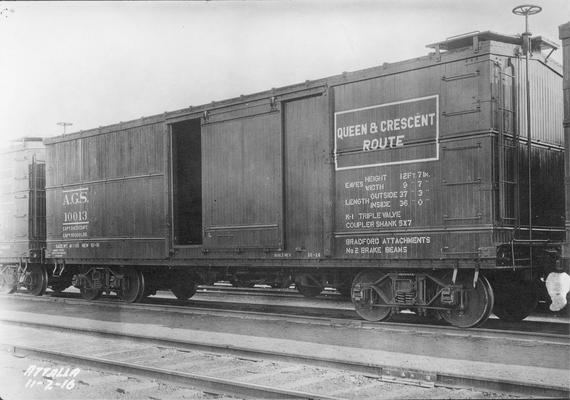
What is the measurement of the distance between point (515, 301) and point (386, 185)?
9.35ft

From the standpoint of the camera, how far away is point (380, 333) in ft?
30.2

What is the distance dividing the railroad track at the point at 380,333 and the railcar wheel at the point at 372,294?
0.32 m

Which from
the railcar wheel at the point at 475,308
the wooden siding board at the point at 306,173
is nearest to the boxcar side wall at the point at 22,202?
the wooden siding board at the point at 306,173

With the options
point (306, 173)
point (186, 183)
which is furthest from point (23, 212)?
point (306, 173)

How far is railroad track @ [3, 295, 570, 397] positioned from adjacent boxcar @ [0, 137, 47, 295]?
486 centimetres

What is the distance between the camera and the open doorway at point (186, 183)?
13492 millimetres

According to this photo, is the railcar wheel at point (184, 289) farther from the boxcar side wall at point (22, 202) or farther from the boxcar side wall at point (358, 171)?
the boxcar side wall at point (22, 202)

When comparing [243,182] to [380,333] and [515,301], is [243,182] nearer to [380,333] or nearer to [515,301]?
[380,333]

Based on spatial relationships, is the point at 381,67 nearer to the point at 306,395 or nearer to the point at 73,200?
the point at 306,395

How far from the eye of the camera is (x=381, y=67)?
9.94 metres

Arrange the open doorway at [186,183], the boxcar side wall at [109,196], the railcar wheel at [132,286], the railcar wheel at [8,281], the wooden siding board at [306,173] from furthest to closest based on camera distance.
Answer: the railcar wheel at [8,281] < the railcar wheel at [132,286] < the boxcar side wall at [109,196] < the open doorway at [186,183] < the wooden siding board at [306,173]

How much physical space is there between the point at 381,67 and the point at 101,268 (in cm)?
872

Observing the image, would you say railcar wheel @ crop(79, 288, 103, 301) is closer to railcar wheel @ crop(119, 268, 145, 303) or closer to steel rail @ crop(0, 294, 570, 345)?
railcar wheel @ crop(119, 268, 145, 303)

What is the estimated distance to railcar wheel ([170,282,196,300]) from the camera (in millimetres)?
14602
